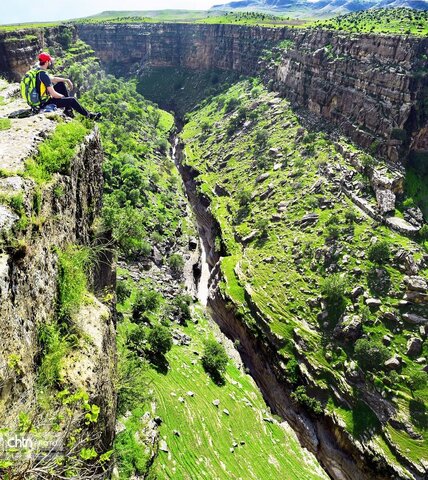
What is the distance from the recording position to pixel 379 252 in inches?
1917

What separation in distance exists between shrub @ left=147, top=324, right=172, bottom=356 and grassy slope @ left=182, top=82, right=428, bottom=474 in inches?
567

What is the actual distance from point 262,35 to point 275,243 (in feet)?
258

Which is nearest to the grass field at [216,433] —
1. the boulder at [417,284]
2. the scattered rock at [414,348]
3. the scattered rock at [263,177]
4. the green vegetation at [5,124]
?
the scattered rock at [414,348]

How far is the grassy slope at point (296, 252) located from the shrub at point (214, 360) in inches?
315

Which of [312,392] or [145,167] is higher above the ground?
[145,167]

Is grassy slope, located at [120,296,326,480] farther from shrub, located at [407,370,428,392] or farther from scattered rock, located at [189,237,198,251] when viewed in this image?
scattered rock, located at [189,237,198,251]

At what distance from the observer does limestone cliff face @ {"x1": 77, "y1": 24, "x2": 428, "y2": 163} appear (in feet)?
198

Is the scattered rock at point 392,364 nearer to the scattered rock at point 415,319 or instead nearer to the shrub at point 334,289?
the scattered rock at point 415,319

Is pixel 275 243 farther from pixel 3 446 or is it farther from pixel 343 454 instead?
pixel 3 446

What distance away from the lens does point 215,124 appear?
10338 cm

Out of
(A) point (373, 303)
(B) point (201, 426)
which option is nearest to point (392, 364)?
(A) point (373, 303)

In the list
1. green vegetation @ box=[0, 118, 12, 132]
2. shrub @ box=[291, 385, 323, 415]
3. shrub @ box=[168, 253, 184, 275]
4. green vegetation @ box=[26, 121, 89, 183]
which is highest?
green vegetation @ box=[0, 118, 12, 132]

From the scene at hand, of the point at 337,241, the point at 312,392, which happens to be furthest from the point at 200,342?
the point at 337,241

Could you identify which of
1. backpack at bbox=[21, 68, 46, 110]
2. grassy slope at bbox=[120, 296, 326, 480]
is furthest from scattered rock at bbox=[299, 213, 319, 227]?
backpack at bbox=[21, 68, 46, 110]
